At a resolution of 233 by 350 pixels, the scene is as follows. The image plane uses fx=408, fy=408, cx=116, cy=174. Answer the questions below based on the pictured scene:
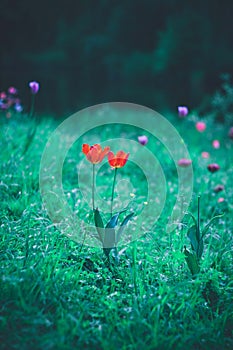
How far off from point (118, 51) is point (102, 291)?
161 inches

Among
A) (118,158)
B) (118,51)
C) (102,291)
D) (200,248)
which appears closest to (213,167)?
(200,248)

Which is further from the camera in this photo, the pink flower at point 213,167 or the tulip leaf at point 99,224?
the pink flower at point 213,167

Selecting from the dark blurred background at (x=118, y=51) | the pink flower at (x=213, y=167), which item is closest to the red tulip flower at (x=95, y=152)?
the pink flower at (x=213, y=167)

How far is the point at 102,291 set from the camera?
1.77m

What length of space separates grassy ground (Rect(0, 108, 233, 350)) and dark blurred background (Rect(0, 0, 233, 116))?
307cm

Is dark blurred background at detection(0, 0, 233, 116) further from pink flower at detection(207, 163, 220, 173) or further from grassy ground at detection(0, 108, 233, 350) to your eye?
grassy ground at detection(0, 108, 233, 350)

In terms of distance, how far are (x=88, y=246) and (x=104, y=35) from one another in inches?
152

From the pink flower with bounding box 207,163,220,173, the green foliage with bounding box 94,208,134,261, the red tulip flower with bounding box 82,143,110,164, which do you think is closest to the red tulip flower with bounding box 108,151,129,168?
the red tulip flower with bounding box 82,143,110,164

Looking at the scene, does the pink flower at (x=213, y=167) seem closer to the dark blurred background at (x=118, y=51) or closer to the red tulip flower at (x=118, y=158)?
the red tulip flower at (x=118, y=158)

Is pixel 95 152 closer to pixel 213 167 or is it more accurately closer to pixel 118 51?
pixel 213 167

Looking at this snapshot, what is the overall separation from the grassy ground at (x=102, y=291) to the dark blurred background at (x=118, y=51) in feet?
10.1

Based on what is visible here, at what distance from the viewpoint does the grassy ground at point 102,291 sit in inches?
60.1

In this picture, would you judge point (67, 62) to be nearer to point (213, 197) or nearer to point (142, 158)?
point (142, 158)

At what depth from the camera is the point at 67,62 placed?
5180mm
